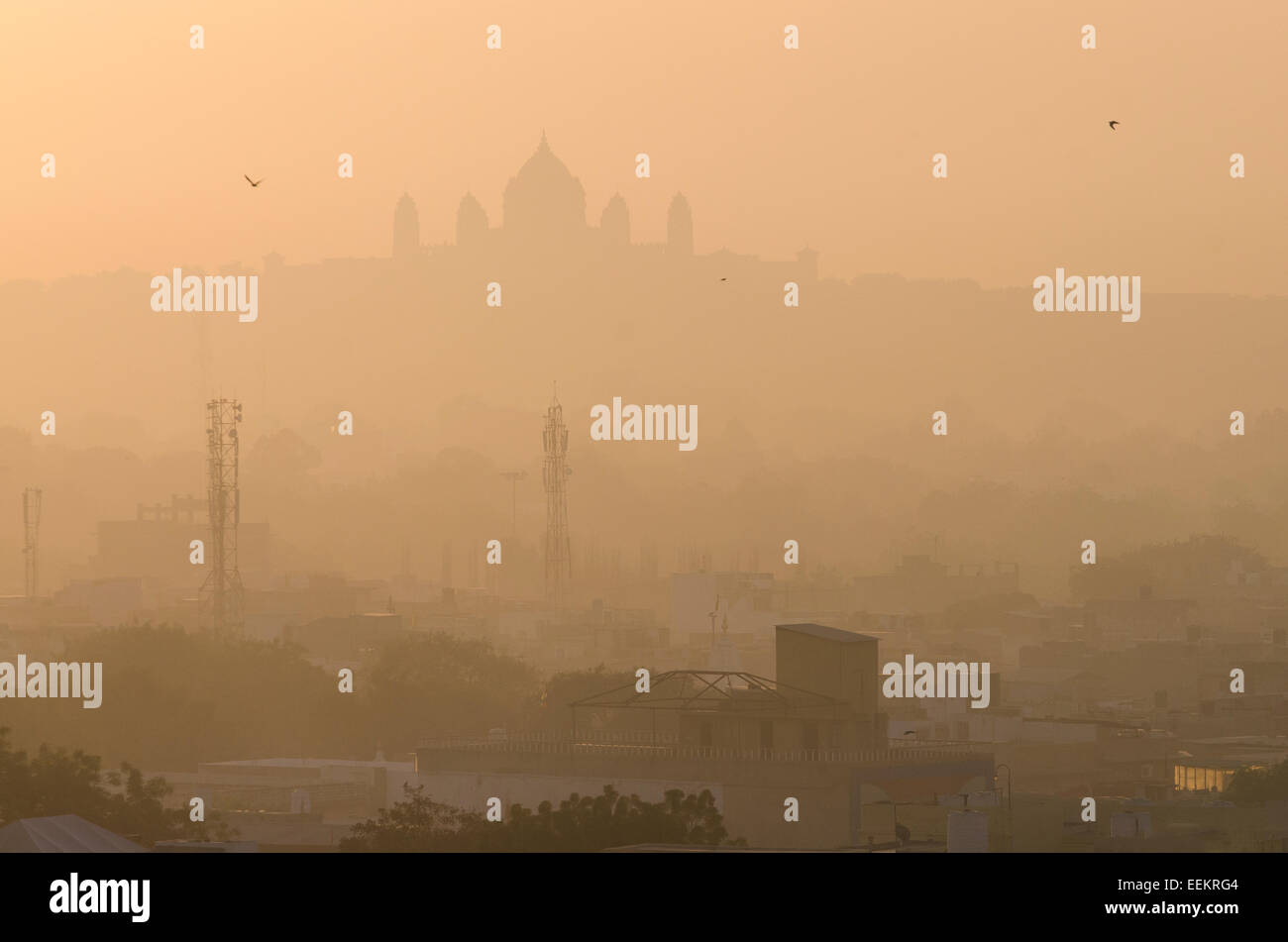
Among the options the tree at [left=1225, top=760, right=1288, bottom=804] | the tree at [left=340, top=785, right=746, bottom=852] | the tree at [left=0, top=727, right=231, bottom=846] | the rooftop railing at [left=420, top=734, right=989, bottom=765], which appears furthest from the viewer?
the tree at [left=1225, top=760, right=1288, bottom=804]

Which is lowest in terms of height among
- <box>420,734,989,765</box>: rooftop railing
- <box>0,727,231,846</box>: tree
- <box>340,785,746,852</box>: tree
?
<box>340,785,746,852</box>: tree

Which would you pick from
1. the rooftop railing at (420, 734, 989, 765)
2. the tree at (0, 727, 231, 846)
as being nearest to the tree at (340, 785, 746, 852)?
the rooftop railing at (420, 734, 989, 765)

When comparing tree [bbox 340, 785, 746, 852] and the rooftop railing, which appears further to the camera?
the rooftop railing

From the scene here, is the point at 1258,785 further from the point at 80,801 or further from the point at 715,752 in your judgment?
the point at 80,801

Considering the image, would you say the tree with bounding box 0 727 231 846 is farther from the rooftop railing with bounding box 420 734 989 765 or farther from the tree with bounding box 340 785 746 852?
the rooftop railing with bounding box 420 734 989 765

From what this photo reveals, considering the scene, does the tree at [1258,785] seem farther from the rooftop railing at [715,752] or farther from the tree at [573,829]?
the tree at [573,829]

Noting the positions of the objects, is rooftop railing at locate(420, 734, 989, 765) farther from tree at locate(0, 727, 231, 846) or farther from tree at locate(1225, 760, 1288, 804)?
tree at locate(1225, 760, 1288, 804)

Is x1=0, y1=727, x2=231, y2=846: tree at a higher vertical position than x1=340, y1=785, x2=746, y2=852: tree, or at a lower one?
higher

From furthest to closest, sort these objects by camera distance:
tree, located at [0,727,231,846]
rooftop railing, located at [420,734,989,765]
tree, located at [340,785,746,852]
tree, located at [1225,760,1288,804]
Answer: tree, located at [1225,760,1288,804] → rooftop railing, located at [420,734,989,765] → tree, located at [0,727,231,846] → tree, located at [340,785,746,852]

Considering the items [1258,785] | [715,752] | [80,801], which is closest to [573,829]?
[715,752]

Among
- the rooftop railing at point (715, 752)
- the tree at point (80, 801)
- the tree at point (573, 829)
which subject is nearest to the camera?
the tree at point (573, 829)

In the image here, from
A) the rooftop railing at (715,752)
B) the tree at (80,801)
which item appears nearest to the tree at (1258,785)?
the rooftop railing at (715,752)
